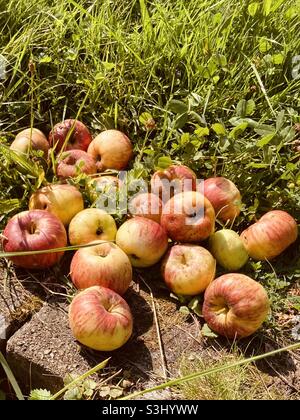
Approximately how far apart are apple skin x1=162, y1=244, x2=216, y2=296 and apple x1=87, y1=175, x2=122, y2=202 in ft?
1.43

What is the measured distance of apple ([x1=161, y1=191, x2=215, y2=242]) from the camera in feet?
8.50

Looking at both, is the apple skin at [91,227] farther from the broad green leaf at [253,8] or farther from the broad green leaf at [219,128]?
the broad green leaf at [253,8]

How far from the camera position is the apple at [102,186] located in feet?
8.99

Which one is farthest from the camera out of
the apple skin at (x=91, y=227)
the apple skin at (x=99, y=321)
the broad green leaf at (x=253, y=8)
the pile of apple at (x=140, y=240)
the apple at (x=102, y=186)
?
the broad green leaf at (x=253, y=8)

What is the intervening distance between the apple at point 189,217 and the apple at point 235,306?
291mm

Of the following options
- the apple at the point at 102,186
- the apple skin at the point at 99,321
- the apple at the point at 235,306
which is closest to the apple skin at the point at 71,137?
the apple at the point at 102,186

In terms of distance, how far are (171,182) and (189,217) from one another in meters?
0.25

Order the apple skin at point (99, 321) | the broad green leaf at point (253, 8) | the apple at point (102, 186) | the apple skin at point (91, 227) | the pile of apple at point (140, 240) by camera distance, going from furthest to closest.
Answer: the broad green leaf at point (253, 8), the apple at point (102, 186), the apple skin at point (91, 227), the pile of apple at point (140, 240), the apple skin at point (99, 321)

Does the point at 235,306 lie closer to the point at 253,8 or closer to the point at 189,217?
the point at 189,217

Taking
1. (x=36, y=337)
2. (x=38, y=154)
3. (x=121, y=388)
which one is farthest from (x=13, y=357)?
(x=38, y=154)

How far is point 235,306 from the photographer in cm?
231

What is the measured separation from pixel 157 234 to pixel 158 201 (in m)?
0.20

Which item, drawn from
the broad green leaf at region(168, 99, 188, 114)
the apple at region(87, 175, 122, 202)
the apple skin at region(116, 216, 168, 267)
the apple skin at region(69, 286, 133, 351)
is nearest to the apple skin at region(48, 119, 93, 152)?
the apple at region(87, 175, 122, 202)

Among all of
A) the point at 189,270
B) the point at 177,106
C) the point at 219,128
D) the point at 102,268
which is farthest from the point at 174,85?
the point at 102,268
